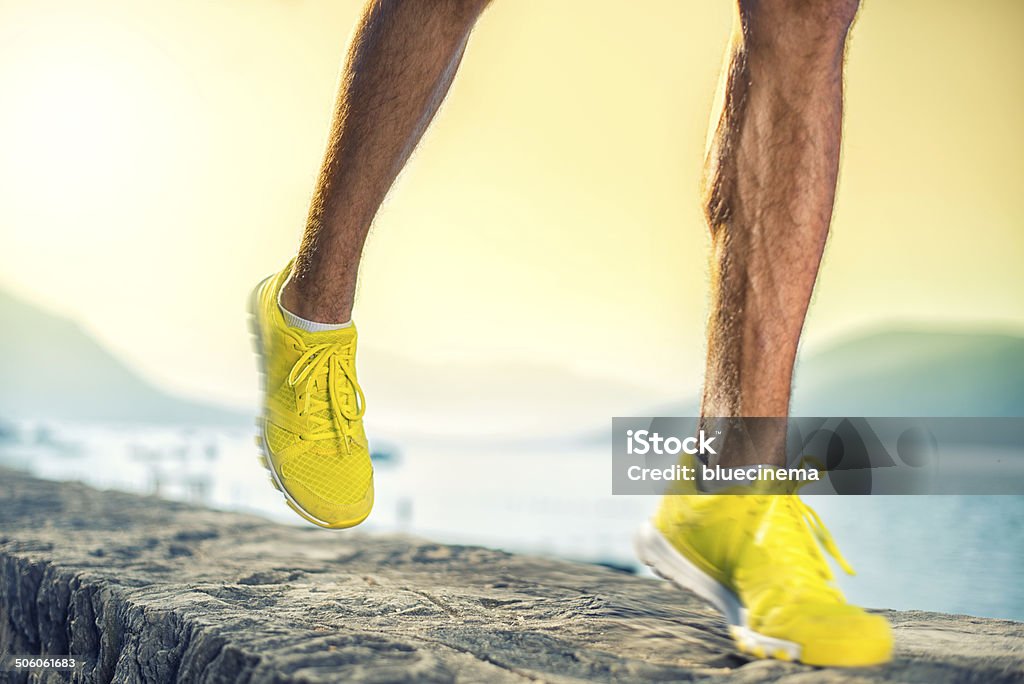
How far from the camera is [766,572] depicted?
0.83m

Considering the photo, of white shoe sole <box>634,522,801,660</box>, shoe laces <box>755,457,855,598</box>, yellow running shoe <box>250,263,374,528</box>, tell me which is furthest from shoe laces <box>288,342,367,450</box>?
shoe laces <box>755,457,855,598</box>

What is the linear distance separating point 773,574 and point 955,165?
19.5ft

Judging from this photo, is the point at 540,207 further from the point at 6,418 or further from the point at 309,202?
the point at 309,202

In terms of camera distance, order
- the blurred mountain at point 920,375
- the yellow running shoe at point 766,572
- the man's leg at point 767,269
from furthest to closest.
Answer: the blurred mountain at point 920,375 → the man's leg at point 767,269 → the yellow running shoe at point 766,572

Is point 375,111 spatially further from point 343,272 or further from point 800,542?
point 800,542

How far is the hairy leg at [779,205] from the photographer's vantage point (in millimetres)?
881

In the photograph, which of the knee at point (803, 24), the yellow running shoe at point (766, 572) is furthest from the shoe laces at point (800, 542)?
the knee at point (803, 24)

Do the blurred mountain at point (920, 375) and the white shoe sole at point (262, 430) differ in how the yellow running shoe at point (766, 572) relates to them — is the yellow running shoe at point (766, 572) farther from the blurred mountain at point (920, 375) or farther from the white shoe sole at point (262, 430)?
the blurred mountain at point (920, 375)

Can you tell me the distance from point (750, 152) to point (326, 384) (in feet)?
1.73

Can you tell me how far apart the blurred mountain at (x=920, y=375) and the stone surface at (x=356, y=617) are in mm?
4554

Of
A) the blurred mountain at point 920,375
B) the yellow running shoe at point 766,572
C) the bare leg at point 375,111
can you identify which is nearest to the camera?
the yellow running shoe at point 766,572

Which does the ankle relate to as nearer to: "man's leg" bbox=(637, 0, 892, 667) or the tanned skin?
the tanned skin

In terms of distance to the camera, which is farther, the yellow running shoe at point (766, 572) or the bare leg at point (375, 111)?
the bare leg at point (375, 111)

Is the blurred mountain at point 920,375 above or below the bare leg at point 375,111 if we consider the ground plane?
above
